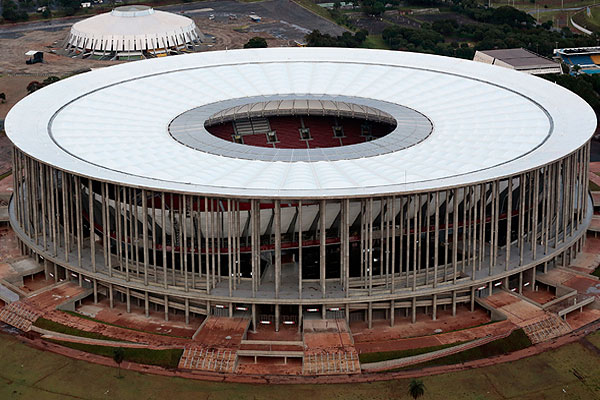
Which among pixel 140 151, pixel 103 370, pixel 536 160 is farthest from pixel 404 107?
pixel 103 370

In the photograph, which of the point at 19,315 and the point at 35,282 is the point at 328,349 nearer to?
the point at 19,315

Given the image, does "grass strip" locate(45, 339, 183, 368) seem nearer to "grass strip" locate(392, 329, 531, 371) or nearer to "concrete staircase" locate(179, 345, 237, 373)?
"concrete staircase" locate(179, 345, 237, 373)

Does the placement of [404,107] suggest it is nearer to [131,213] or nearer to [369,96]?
[369,96]

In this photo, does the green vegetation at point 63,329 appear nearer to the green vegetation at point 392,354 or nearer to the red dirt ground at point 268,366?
the red dirt ground at point 268,366

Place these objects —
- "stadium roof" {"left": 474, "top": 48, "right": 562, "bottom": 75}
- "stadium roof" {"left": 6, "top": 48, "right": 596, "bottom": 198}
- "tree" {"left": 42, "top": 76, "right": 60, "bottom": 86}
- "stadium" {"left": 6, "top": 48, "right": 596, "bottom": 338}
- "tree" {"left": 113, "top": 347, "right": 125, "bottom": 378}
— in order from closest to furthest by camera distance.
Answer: "tree" {"left": 113, "top": 347, "right": 125, "bottom": 378}
"stadium" {"left": 6, "top": 48, "right": 596, "bottom": 338}
"stadium roof" {"left": 6, "top": 48, "right": 596, "bottom": 198}
"stadium roof" {"left": 474, "top": 48, "right": 562, "bottom": 75}
"tree" {"left": 42, "top": 76, "right": 60, "bottom": 86}

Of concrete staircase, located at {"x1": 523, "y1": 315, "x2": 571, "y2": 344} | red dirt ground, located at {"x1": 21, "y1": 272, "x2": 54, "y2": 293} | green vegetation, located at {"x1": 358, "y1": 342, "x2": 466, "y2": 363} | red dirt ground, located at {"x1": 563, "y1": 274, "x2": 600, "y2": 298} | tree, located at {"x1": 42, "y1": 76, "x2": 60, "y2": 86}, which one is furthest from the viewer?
tree, located at {"x1": 42, "y1": 76, "x2": 60, "y2": 86}

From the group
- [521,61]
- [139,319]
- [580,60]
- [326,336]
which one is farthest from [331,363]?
[580,60]

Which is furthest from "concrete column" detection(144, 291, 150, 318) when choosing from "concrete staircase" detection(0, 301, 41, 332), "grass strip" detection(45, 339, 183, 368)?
"concrete staircase" detection(0, 301, 41, 332)
